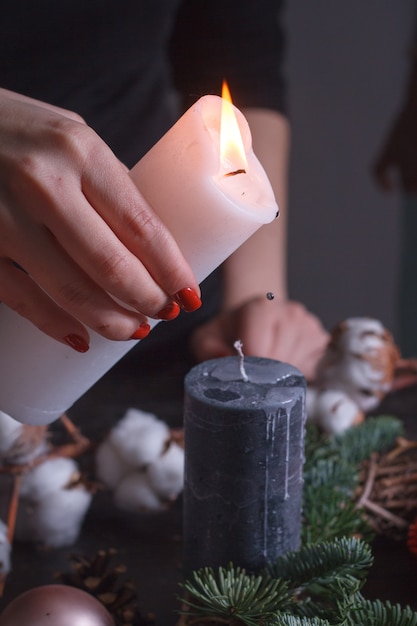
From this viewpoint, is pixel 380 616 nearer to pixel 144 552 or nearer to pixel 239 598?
pixel 239 598

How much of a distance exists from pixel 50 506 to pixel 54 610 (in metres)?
0.15

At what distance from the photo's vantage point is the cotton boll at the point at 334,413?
739mm

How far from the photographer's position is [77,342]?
1.58 feet

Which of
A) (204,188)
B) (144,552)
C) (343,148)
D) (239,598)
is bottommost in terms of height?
(343,148)

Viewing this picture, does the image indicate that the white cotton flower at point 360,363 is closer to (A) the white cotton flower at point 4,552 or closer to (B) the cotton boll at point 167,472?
(B) the cotton boll at point 167,472

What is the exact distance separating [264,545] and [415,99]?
4.59ft

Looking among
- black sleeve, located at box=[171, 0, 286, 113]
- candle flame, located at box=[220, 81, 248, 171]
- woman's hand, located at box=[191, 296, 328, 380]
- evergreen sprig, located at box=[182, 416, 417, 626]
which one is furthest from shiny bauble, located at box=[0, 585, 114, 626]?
black sleeve, located at box=[171, 0, 286, 113]

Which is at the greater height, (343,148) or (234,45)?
(234,45)

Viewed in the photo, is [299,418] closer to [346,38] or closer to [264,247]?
[264,247]

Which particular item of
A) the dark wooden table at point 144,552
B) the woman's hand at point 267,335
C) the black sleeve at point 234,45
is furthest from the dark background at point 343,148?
the dark wooden table at point 144,552

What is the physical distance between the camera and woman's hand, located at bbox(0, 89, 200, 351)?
431 millimetres

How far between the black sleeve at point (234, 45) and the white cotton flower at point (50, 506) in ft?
2.02

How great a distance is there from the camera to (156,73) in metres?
1.11

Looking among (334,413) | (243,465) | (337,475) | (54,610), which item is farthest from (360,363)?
(54,610)
